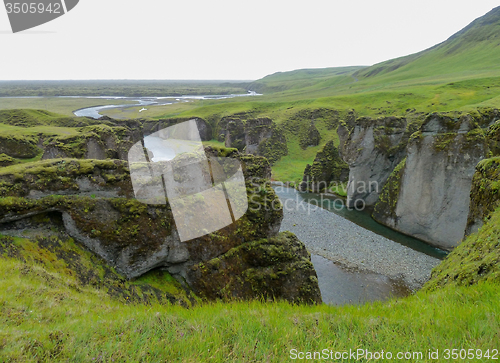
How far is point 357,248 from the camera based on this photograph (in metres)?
27.4

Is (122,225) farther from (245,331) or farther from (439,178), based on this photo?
(439,178)

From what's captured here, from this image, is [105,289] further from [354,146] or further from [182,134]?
[182,134]

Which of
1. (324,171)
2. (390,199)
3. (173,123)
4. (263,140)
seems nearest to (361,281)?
(390,199)

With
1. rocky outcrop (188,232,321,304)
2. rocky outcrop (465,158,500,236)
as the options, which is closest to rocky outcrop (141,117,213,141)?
rocky outcrop (188,232,321,304)

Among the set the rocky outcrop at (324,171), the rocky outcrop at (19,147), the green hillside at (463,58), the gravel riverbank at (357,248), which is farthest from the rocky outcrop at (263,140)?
the green hillside at (463,58)

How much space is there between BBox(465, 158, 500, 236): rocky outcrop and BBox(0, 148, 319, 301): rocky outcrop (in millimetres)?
8456

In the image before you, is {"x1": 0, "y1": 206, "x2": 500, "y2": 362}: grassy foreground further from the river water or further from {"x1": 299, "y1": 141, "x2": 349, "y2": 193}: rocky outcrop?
{"x1": 299, "y1": 141, "x2": 349, "y2": 193}: rocky outcrop

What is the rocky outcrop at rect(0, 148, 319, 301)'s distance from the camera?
1059 cm

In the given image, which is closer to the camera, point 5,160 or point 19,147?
point 5,160

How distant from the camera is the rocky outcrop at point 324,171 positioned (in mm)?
46188

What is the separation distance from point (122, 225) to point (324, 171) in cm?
3950

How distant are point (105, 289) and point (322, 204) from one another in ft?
114

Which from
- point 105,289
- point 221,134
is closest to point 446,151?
point 105,289

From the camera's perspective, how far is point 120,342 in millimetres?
4215
